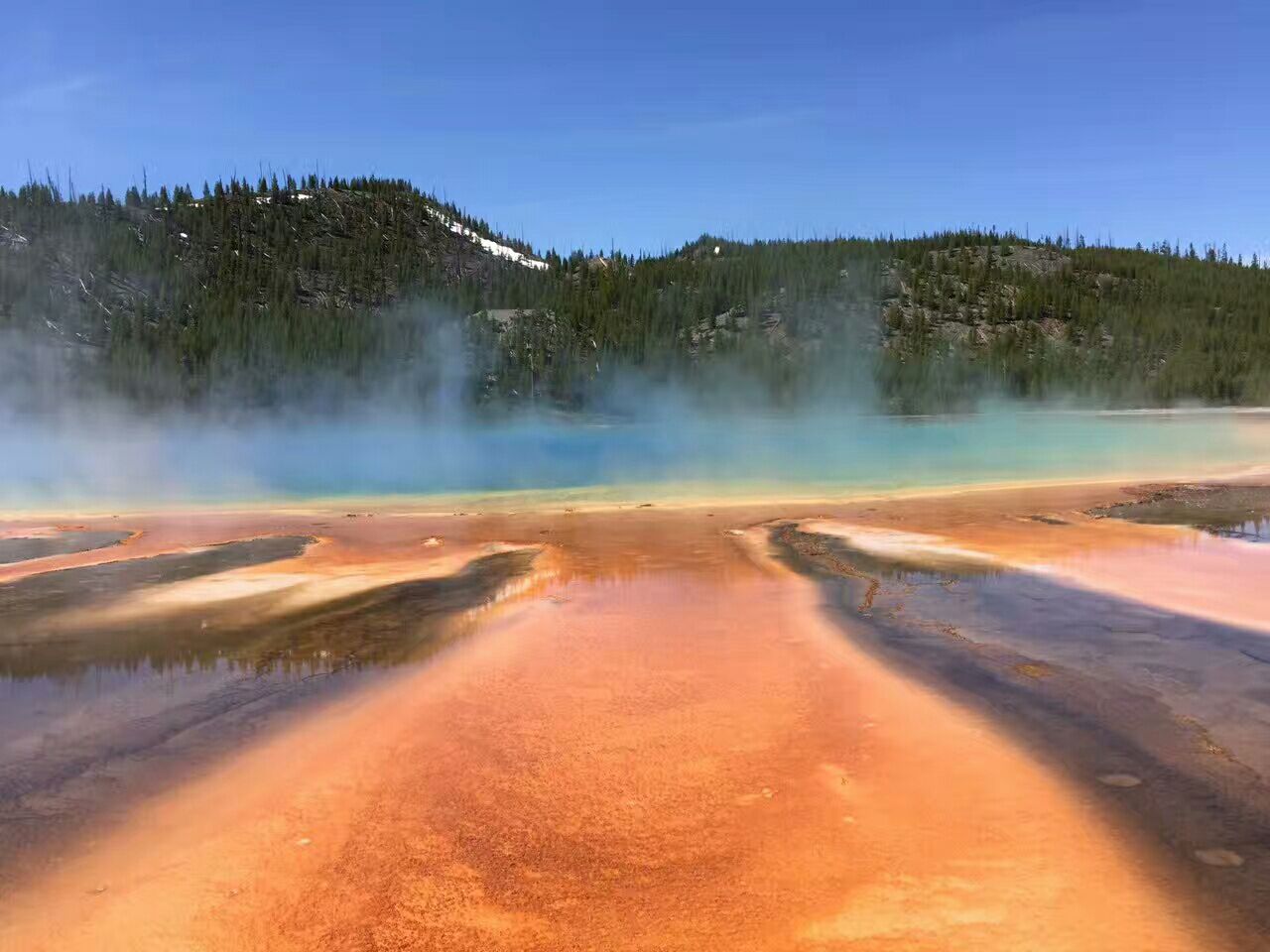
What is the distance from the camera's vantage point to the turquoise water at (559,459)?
29.4m

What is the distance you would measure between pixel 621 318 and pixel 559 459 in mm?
77104

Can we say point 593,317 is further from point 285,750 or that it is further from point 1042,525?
point 285,750

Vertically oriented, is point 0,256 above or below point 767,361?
above

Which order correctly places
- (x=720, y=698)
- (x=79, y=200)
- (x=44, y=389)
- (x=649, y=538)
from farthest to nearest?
(x=79, y=200) < (x=44, y=389) < (x=649, y=538) < (x=720, y=698)

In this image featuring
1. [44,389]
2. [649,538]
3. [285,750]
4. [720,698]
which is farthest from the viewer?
[44,389]

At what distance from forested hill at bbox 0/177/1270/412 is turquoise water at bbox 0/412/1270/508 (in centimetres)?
2696

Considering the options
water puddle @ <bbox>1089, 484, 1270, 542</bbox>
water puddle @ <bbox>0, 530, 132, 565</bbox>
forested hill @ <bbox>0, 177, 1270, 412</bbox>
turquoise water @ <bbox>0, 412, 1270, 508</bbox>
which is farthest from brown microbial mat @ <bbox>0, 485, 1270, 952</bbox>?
forested hill @ <bbox>0, 177, 1270, 412</bbox>

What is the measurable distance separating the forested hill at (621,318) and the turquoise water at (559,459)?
27.0 metres

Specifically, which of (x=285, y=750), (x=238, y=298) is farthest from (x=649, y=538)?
(x=238, y=298)

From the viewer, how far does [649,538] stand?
16219mm

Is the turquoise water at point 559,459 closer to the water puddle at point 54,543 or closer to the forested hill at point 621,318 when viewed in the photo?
the water puddle at point 54,543

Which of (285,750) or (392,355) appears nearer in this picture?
(285,750)

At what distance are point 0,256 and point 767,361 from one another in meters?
106

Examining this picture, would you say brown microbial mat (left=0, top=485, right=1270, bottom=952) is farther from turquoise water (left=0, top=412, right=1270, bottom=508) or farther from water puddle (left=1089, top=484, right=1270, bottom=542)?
turquoise water (left=0, top=412, right=1270, bottom=508)
